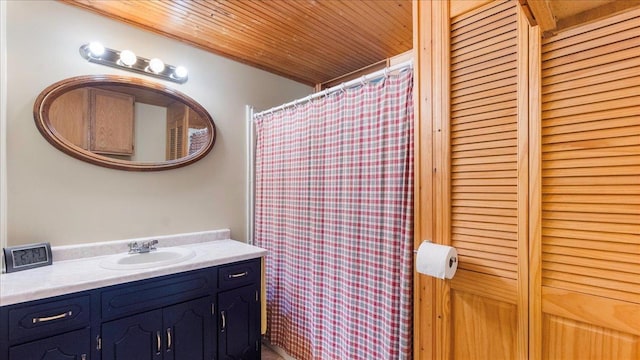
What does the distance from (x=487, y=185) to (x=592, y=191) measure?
0.27 metres

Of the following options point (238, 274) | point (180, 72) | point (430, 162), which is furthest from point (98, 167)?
point (430, 162)

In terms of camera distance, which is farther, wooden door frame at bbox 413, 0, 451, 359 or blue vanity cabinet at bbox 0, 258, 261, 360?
blue vanity cabinet at bbox 0, 258, 261, 360

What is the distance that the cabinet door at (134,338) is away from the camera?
4.59ft

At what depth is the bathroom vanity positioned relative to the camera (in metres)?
1.24

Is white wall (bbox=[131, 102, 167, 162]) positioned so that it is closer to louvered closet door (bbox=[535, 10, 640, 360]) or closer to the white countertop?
the white countertop

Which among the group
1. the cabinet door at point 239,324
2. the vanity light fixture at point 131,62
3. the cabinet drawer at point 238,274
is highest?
the vanity light fixture at point 131,62

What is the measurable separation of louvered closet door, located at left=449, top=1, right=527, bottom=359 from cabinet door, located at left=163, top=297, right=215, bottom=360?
1381mm

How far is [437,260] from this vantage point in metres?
1.04

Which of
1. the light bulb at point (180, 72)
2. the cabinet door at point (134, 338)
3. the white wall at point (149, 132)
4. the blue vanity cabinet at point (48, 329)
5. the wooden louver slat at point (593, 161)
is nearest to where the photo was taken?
the wooden louver slat at point (593, 161)

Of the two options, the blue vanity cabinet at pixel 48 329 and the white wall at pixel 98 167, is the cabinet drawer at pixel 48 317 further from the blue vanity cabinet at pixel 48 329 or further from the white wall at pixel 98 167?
the white wall at pixel 98 167

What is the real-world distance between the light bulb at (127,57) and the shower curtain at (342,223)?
1.00 metres

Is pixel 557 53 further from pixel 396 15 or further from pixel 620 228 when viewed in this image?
pixel 396 15

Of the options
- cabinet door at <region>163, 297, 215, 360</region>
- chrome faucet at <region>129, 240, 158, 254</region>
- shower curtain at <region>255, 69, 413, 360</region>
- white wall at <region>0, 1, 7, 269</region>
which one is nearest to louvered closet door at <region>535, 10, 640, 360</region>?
shower curtain at <region>255, 69, 413, 360</region>

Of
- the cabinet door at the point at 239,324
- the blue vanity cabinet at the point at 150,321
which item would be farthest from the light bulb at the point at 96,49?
the cabinet door at the point at 239,324
